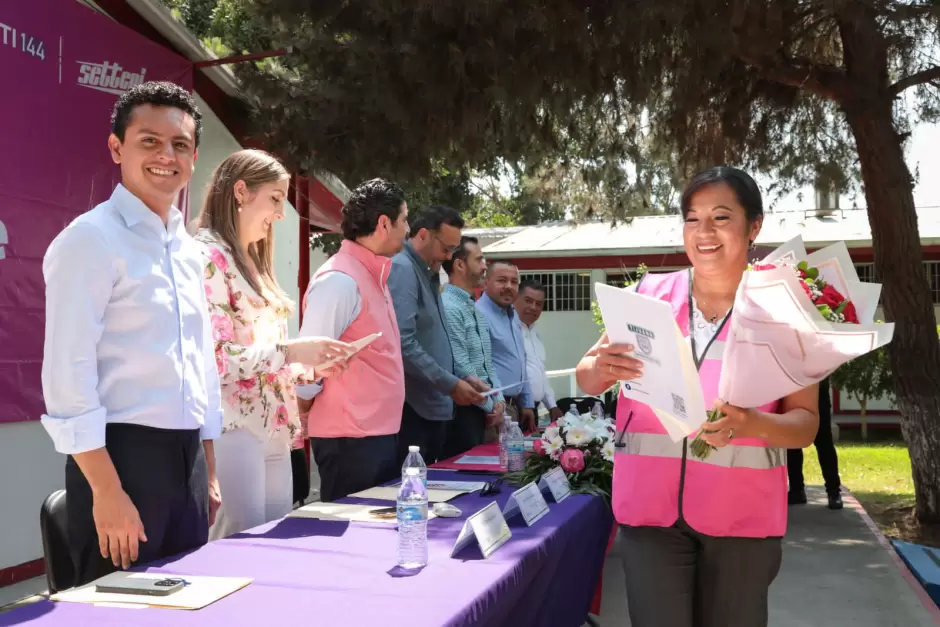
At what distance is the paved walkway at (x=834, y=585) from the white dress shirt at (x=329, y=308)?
1.91 m

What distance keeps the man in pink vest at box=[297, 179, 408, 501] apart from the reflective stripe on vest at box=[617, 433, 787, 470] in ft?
3.60

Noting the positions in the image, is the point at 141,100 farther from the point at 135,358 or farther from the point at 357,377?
the point at 357,377

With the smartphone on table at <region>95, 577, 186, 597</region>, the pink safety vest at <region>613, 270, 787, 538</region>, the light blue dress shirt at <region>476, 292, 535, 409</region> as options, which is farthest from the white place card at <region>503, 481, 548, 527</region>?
the light blue dress shirt at <region>476, 292, 535, 409</region>

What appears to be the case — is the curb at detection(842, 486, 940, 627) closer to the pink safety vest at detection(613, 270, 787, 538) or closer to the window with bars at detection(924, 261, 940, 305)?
the pink safety vest at detection(613, 270, 787, 538)

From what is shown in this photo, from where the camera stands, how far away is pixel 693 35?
14.1ft

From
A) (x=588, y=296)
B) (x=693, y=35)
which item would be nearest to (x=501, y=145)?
(x=693, y=35)

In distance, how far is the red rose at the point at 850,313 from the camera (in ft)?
5.57

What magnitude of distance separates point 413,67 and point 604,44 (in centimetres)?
111

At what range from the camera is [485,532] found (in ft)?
6.21

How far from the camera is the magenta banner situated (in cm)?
366

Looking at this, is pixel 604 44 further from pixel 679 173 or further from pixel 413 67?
pixel 679 173

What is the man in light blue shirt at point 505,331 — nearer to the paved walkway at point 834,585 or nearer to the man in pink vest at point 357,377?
the paved walkway at point 834,585

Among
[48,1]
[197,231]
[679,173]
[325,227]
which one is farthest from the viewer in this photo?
[325,227]

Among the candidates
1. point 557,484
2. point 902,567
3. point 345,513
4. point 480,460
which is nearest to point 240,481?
point 345,513
